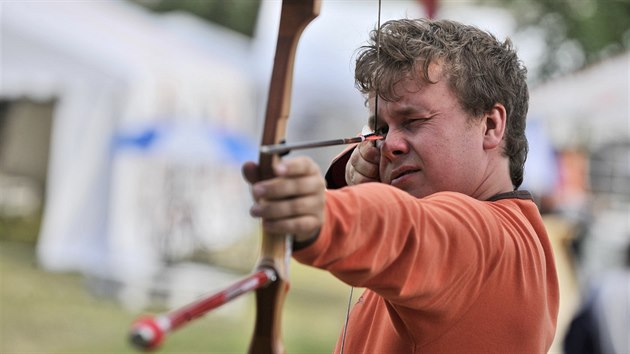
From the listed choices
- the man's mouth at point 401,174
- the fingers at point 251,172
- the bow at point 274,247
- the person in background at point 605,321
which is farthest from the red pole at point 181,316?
the person in background at point 605,321

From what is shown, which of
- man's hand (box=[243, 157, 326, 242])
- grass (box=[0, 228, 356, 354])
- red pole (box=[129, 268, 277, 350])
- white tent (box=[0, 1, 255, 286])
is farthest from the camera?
white tent (box=[0, 1, 255, 286])

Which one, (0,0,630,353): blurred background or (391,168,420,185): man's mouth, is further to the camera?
(0,0,630,353): blurred background

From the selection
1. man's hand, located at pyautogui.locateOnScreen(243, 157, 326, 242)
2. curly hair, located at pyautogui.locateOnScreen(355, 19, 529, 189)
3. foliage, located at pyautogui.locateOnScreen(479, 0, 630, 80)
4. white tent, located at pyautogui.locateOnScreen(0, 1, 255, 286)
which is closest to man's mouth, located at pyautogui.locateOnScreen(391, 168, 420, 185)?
curly hair, located at pyautogui.locateOnScreen(355, 19, 529, 189)

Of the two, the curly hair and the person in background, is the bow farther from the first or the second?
the person in background

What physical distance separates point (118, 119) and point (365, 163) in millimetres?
6856

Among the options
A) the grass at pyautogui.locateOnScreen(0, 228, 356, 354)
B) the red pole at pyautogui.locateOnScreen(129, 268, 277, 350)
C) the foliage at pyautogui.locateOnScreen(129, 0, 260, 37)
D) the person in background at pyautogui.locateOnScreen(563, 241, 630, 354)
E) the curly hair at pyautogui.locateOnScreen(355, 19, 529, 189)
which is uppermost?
the foliage at pyautogui.locateOnScreen(129, 0, 260, 37)

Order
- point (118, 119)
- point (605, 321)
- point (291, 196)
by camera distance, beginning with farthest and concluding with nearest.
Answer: point (118, 119), point (605, 321), point (291, 196)

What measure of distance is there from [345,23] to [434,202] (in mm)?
7096

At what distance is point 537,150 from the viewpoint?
957 cm

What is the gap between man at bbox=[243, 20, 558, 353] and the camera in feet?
3.50

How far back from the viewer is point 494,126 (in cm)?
148

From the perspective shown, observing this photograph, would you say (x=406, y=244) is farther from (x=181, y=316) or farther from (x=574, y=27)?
(x=574, y=27)

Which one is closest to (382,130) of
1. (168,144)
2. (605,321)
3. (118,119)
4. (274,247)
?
(274,247)

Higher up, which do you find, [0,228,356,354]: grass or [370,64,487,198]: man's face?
[370,64,487,198]: man's face
